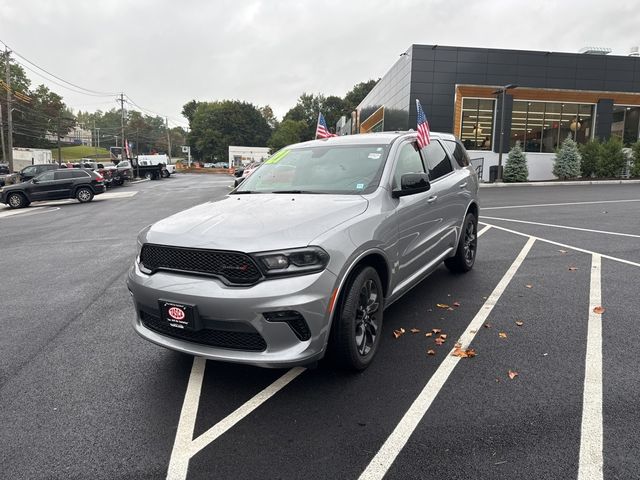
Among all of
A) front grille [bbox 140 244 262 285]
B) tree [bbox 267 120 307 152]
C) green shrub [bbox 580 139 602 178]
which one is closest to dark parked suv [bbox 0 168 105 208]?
front grille [bbox 140 244 262 285]

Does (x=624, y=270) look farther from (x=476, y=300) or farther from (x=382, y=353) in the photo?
(x=382, y=353)

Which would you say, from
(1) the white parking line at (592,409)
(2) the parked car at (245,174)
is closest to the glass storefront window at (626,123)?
(2) the parked car at (245,174)

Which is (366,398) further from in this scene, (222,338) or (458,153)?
(458,153)

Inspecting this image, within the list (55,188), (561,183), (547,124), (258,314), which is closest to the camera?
(258,314)

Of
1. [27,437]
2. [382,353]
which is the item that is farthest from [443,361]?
[27,437]

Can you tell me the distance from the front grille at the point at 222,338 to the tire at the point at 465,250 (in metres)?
3.71

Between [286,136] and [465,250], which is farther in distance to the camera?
[286,136]

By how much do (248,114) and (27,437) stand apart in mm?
108628

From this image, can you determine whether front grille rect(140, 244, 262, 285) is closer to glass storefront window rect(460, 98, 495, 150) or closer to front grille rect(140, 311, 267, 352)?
front grille rect(140, 311, 267, 352)

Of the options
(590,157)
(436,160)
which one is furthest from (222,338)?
(590,157)

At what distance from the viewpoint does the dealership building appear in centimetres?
2625

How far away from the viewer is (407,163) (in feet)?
14.8

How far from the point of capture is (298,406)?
3.06m

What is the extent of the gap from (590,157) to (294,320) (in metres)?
27.6
